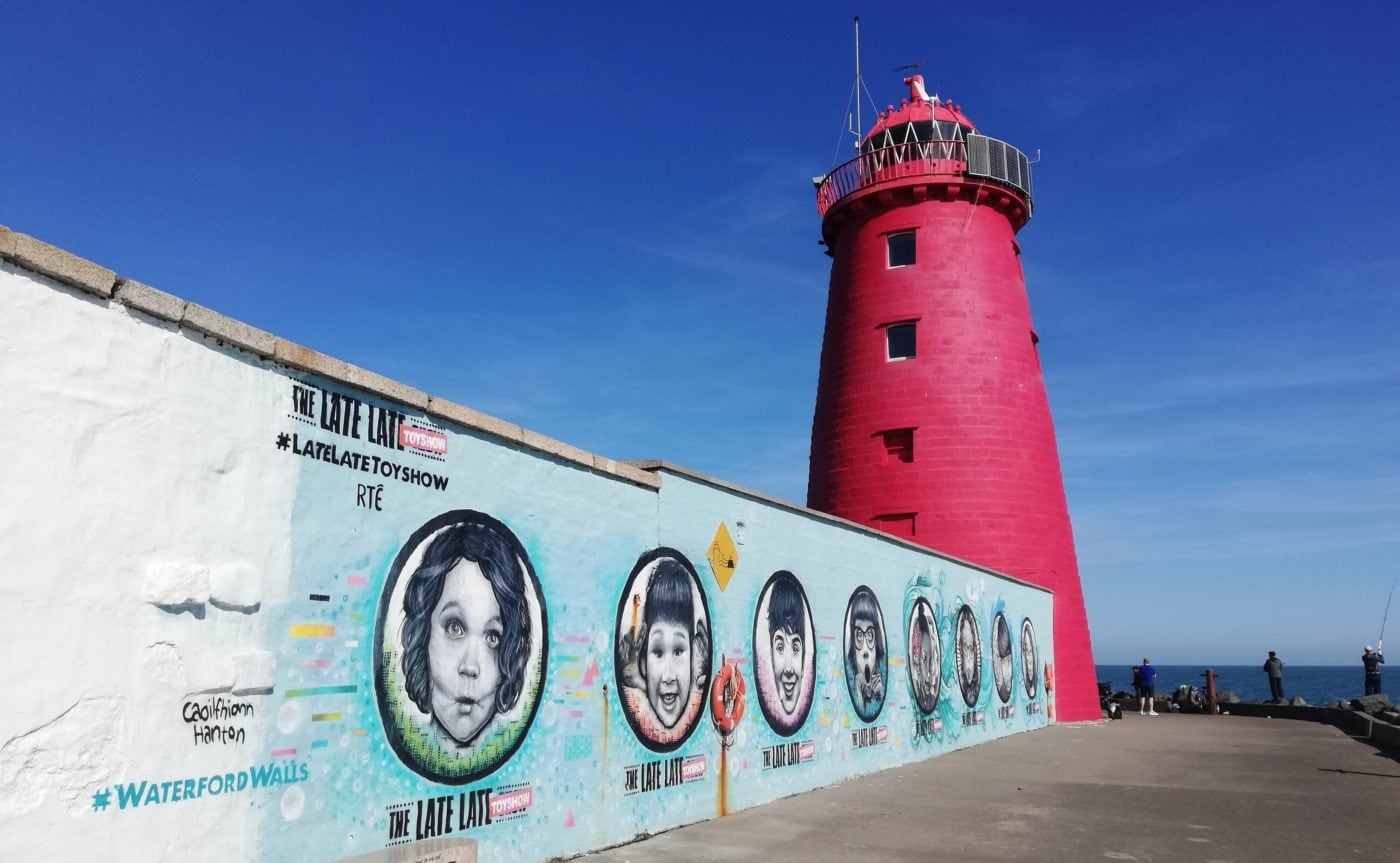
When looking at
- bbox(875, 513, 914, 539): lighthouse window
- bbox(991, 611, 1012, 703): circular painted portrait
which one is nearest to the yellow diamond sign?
bbox(991, 611, 1012, 703): circular painted portrait

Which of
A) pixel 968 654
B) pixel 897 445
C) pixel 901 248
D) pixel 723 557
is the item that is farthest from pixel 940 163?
pixel 723 557

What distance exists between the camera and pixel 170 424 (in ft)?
17.5

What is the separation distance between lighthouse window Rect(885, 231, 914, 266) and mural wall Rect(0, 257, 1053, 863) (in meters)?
12.8

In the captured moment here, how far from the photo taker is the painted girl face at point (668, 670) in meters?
9.41

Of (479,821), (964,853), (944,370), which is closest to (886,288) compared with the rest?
(944,370)

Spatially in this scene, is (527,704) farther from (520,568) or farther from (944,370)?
(944,370)

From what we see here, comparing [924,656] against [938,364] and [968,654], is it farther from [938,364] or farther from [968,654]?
[938,364]

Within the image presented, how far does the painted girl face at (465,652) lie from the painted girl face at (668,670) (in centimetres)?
229

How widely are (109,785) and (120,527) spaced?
4.17ft

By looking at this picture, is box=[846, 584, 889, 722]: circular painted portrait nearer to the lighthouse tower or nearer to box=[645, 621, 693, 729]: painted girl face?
box=[645, 621, 693, 729]: painted girl face

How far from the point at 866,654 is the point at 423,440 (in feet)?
29.8

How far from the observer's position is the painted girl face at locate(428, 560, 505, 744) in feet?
22.7

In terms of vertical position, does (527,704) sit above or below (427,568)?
below

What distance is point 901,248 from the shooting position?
2242cm
